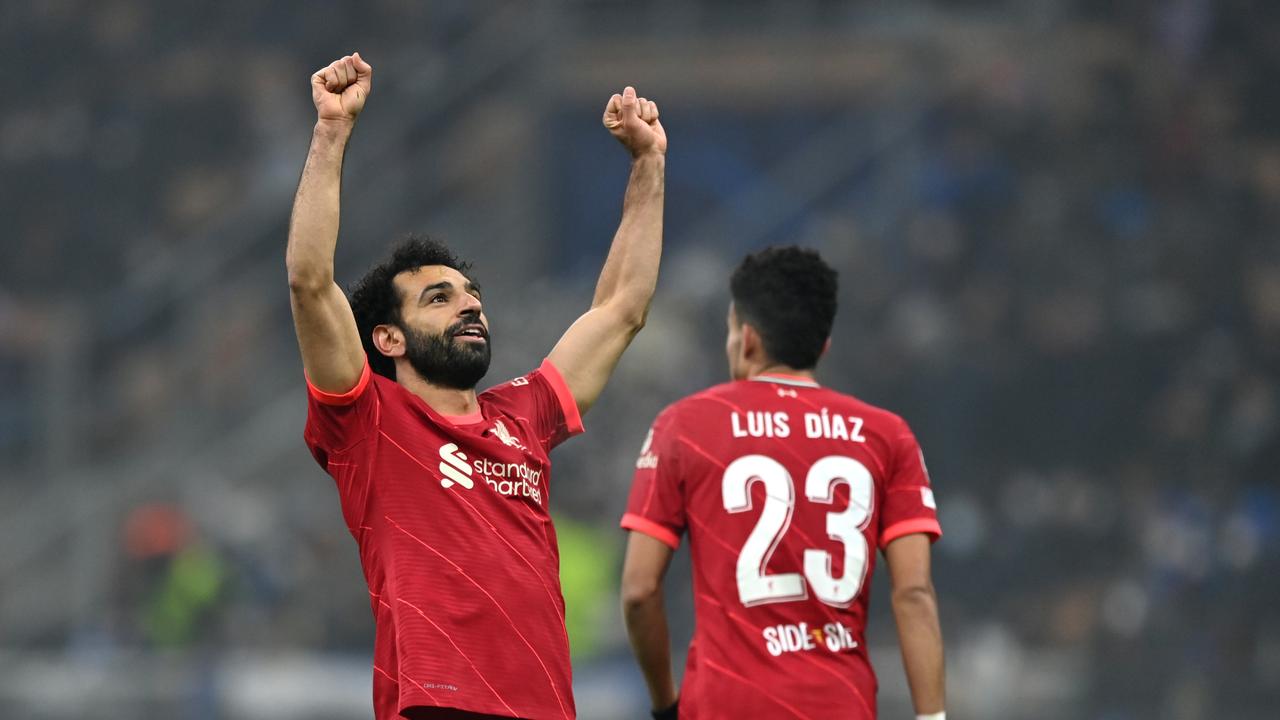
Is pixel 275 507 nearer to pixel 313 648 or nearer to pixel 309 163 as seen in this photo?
pixel 313 648

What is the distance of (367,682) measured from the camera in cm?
1016

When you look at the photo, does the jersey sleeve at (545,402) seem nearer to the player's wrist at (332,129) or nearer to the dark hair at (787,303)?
the dark hair at (787,303)

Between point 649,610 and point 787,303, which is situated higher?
point 787,303

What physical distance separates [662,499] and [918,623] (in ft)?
2.33

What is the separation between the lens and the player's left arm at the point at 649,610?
13.9 ft

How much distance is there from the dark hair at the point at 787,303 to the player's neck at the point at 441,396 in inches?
35.6

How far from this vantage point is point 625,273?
14.5 feet

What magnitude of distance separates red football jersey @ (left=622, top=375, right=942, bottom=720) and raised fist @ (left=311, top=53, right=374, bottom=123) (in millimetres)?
1195

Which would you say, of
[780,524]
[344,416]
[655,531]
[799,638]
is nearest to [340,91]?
[344,416]

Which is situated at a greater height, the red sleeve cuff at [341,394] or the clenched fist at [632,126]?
the clenched fist at [632,126]

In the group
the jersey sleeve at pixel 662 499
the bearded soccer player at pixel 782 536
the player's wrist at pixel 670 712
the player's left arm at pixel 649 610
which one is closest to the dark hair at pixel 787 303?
the bearded soccer player at pixel 782 536

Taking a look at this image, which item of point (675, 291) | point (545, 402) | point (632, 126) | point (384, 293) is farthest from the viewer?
point (675, 291)

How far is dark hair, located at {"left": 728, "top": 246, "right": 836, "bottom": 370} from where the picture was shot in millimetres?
4410

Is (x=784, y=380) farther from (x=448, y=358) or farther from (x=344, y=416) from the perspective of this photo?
(x=344, y=416)
